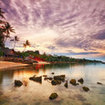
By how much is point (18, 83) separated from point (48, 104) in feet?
27.9

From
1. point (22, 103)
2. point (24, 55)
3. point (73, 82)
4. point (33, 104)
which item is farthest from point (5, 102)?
point (24, 55)

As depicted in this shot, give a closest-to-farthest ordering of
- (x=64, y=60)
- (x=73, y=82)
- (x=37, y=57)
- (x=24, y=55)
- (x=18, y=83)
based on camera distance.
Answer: (x=18, y=83) → (x=73, y=82) → (x=24, y=55) → (x=37, y=57) → (x=64, y=60)

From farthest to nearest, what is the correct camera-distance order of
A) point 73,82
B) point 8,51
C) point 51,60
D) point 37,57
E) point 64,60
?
point 64,60 → point 51,60 → point 37,57 → point 8,51 → point 73,82

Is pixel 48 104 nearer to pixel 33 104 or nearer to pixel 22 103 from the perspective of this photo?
pixel 33 104

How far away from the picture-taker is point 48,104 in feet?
33.9

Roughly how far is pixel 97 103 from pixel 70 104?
11.3 feet

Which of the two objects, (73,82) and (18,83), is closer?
(18,83)

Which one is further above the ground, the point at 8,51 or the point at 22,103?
the point at 8,51

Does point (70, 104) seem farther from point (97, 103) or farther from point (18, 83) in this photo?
point (18, 83)

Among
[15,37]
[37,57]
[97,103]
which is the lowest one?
[97,103]

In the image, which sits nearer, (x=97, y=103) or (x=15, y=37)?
(x=97, y=103)

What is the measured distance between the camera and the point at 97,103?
1148 centimetres

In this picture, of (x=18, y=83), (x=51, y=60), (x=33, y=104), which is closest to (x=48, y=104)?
(x=33, y=104)

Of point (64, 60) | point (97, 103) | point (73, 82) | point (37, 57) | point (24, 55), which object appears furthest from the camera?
point (64, 60)
